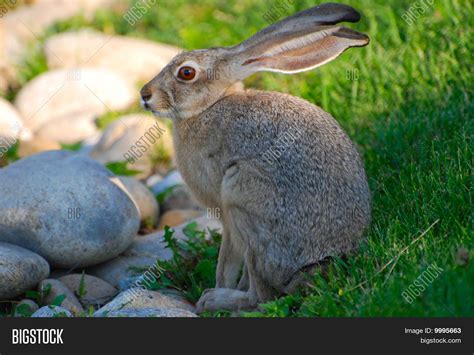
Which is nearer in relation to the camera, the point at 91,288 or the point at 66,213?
the point at 91,288

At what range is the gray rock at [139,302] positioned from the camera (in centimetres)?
592

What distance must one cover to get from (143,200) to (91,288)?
163cm

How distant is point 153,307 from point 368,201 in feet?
5.39

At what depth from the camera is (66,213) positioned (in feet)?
23.7

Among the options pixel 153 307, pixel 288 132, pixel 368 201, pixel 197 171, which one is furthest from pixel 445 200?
pixel 153 307

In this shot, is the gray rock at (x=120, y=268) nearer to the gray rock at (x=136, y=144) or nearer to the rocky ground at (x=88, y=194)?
the rocky ground at (x=88, y=194)

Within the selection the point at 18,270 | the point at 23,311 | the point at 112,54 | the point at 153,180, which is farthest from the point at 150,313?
the point at 112,54

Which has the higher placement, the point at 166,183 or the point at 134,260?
the point at 166,183

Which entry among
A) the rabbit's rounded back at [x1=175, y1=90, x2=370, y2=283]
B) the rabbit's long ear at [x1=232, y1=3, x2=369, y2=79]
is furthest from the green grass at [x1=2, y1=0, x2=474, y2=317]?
the rabbit's long ear at [x1=232, y1=3, x2=369, y2=79]

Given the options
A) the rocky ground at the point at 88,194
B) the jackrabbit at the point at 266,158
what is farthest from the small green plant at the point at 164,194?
the jackrabbit at the point at 266,158

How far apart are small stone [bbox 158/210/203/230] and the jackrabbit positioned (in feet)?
6.09

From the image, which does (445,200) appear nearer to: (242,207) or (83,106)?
(242,207)

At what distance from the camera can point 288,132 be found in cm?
613

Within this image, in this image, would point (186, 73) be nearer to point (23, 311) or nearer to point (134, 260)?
point (134, 260)
